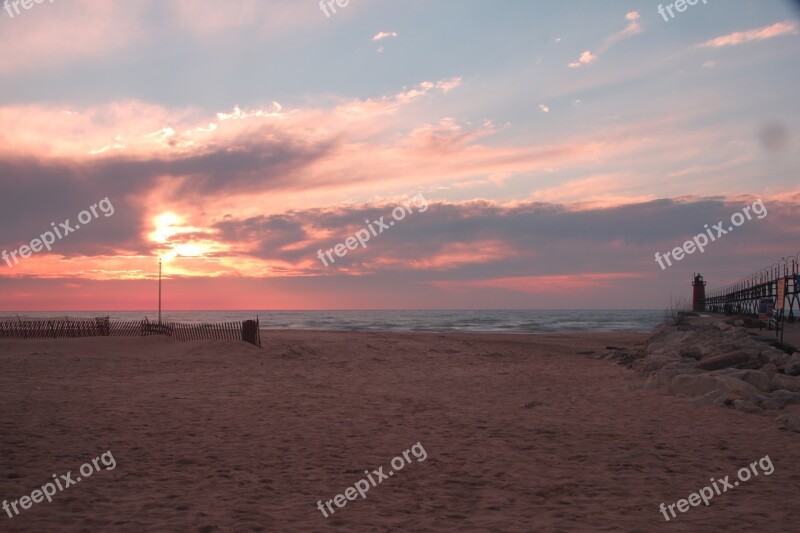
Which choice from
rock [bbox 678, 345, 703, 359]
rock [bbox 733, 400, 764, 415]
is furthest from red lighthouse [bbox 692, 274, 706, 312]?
rock [bbox 733, 400, 764, 415]

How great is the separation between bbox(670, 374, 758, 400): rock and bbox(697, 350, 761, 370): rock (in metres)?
3.10

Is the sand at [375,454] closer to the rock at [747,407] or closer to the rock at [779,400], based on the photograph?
the rock at [747,407]

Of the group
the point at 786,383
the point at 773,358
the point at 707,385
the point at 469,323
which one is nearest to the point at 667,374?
the point at 707,385

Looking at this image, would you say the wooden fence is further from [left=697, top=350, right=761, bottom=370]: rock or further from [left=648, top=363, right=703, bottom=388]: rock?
[left=697, top=350, right=761, bottom=370]: rock

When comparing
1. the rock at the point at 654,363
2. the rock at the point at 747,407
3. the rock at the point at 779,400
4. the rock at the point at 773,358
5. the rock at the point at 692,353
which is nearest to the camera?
the rock at the point at 747,407

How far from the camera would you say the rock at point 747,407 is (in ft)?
36.3

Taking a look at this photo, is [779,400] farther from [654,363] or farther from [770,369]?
[654,363]

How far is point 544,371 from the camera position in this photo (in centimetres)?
2019

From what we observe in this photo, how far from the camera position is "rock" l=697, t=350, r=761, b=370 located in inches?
624

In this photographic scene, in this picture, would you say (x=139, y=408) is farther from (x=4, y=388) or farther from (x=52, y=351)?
(x=52, y=351)

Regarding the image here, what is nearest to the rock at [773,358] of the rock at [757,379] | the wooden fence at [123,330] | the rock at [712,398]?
the rock at [757,379]

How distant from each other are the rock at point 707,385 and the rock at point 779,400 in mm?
282

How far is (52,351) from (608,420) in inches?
788

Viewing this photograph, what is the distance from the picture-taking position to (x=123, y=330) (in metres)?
29.5
